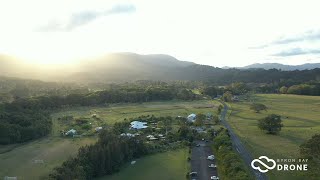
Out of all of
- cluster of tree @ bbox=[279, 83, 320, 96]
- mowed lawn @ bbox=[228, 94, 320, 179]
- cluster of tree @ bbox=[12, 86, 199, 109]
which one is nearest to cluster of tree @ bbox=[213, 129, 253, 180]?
mowed lawn @ bbox=[228, 94, 320, 179]

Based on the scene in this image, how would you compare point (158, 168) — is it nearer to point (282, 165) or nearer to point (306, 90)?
point (282, 165)

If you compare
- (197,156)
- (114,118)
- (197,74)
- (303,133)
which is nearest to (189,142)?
(197,156)

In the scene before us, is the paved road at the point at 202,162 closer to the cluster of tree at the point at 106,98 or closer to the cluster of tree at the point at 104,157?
the cluster of tree at the point at 104,157

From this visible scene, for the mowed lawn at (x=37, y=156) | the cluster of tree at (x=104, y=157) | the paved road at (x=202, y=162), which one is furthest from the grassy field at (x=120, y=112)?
the paved road at (x=202, y=162)

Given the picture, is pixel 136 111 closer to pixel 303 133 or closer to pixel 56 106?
pixel 56 106

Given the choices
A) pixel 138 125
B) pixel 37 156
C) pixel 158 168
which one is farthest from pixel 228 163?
pixel 138 125
